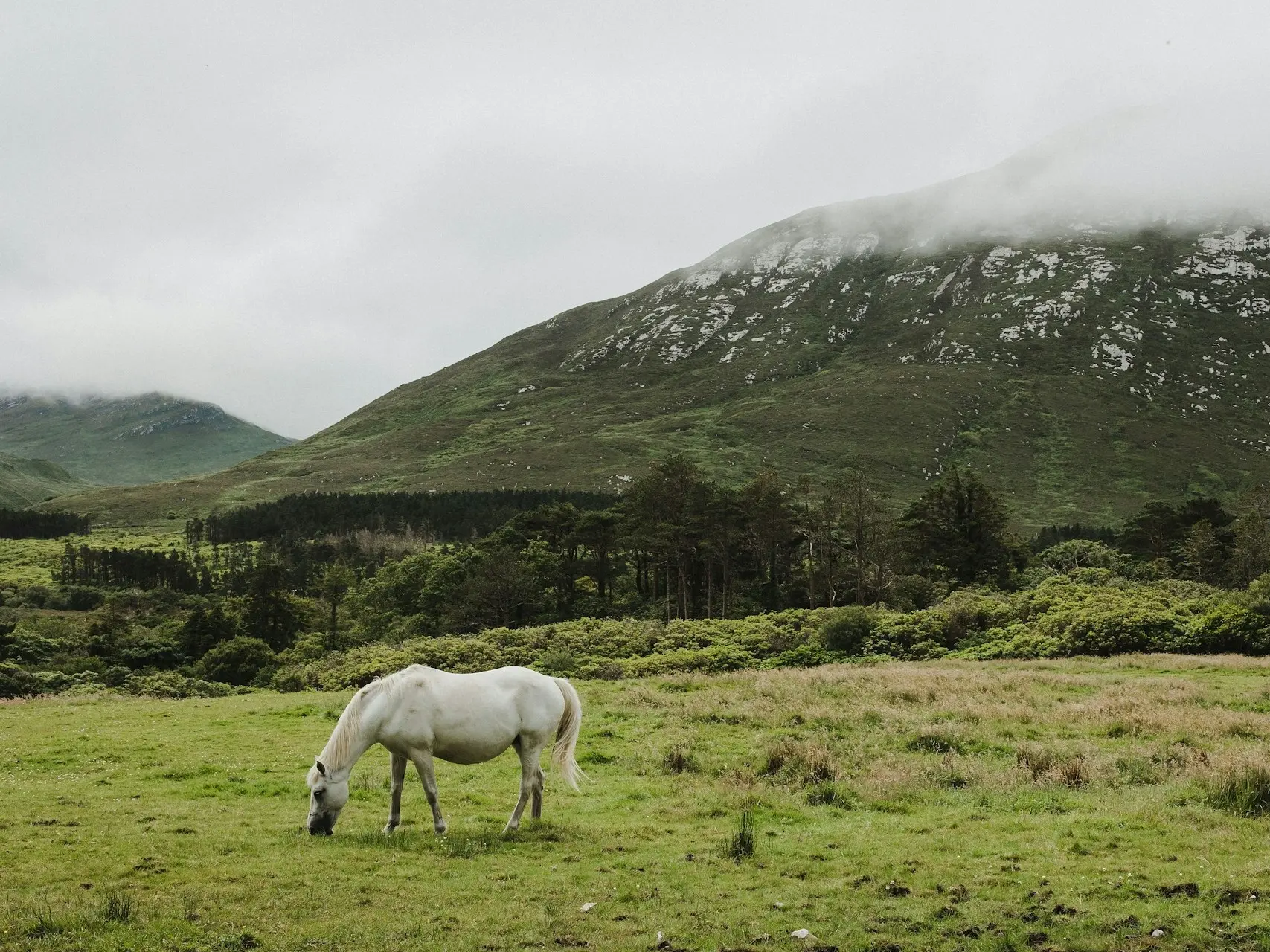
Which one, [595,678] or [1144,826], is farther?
[595,678]

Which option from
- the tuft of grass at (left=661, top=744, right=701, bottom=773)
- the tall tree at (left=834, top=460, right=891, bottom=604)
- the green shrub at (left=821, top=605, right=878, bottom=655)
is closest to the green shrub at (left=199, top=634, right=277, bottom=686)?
the green shrub at (left=821, top=605, right=878, bottom=655)

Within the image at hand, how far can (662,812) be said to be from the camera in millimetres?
14664

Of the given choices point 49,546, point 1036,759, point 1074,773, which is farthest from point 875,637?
point 49,546

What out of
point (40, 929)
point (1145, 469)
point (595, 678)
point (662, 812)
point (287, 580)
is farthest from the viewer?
point (1145, 469)

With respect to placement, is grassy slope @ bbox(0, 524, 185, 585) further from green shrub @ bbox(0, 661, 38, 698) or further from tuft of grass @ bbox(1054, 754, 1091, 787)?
tuft of grass @ bbox(1054, 754, 1091, 787)

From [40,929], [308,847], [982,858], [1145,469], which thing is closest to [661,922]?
[982,858]

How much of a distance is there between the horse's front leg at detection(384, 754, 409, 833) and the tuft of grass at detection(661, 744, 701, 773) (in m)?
6.68

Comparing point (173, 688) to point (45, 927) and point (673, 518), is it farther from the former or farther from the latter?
point (45, 927)

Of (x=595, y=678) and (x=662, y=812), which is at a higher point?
(x=662, y=812)

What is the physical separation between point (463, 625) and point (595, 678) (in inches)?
1032

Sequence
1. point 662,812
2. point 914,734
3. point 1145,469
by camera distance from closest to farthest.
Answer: point 662,812 < point 914,734 < point 1145,469

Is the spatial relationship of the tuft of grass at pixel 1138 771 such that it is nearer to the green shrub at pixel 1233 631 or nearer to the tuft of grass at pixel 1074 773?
the tuft of grass at pixel 1074 773

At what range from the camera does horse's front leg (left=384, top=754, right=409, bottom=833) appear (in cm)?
1298

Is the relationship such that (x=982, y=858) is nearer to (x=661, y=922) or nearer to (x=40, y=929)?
(x=661, y=922)
